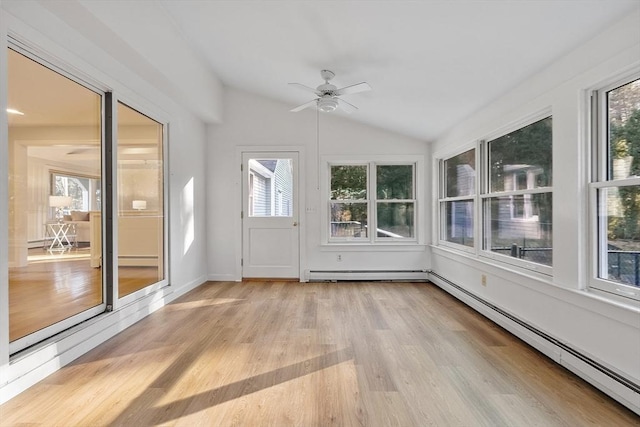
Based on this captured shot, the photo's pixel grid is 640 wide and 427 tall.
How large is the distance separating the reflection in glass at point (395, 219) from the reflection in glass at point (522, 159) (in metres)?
1.77

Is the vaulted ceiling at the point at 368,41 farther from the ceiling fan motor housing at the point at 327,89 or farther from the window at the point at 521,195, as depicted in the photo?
the window at the point at 521,195

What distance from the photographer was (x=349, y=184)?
205 inches

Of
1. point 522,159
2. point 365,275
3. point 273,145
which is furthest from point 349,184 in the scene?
point 522,159

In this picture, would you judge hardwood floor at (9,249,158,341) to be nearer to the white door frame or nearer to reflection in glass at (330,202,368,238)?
the white door frame

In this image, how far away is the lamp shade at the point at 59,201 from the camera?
2.49 meters

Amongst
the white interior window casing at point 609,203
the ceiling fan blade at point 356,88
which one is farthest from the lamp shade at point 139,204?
the white interior window casing at point 609,203

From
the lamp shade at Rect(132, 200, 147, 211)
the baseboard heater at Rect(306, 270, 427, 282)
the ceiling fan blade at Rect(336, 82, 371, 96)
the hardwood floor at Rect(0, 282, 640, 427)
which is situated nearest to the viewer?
the hardwood floor at Rect(0, 282, 640, 427)

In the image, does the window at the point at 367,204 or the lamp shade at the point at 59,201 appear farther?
the window at the point at 367,204

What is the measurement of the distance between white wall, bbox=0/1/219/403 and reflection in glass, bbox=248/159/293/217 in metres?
0.76

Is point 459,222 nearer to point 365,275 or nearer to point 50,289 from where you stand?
point 365,275

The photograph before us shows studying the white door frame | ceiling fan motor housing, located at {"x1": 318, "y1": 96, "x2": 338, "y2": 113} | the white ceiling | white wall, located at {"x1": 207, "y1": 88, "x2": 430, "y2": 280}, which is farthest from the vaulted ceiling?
the white door frame

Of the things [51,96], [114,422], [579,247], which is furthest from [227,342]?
[579,247]

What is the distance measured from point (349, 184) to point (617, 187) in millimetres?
3510

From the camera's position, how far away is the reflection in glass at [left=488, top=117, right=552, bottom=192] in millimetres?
2651
